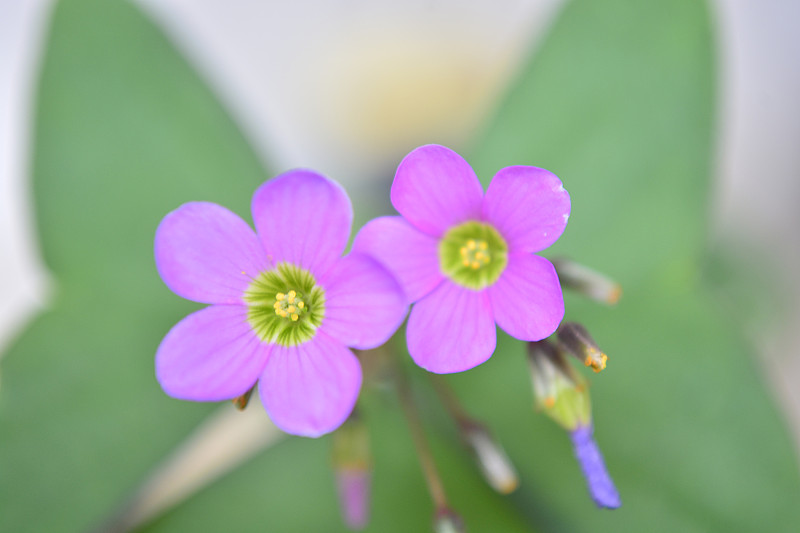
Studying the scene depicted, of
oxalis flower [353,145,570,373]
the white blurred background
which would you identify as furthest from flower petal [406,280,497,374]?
the white blurred background

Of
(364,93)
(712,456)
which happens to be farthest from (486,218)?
(364,93)

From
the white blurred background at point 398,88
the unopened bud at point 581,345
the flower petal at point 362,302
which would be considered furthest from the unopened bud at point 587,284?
the white blurred background at point 398,88

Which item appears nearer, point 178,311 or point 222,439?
point 178,311

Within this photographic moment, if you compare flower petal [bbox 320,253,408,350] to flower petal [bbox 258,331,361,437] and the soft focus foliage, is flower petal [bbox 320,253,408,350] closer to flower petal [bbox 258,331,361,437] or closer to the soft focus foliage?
flower petal [bbox 258,331,361,437]

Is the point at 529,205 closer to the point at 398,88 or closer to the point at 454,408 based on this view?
the point at 454,408

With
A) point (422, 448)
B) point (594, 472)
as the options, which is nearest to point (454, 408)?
point (422, 448)

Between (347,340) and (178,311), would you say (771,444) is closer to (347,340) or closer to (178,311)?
(347,340)

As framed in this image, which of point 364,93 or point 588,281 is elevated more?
point 364,93
